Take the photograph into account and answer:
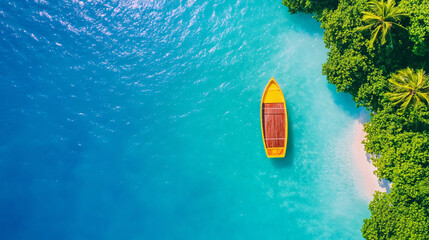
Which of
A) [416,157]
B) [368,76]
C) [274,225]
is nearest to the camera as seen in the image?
[416,157]

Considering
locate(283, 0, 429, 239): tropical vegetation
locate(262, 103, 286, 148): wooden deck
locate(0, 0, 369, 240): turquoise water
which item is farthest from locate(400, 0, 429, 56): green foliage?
locate(262, 103, 286, 148): wooden deck

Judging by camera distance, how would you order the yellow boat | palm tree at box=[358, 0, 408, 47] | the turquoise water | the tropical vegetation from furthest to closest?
the turquoise water
the yellow boat
the tropical vegetation
palm tree at box=[358, 0, 408, 47]

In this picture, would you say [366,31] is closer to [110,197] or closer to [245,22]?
[245,22]

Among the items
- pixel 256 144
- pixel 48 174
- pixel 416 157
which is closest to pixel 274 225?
pixel 256 144

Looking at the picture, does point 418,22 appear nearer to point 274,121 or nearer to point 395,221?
point 274,121

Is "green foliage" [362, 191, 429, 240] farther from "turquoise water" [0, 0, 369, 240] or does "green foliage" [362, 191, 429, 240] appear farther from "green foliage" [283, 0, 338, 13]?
"green foliage" [283, 0, 338, 13]
